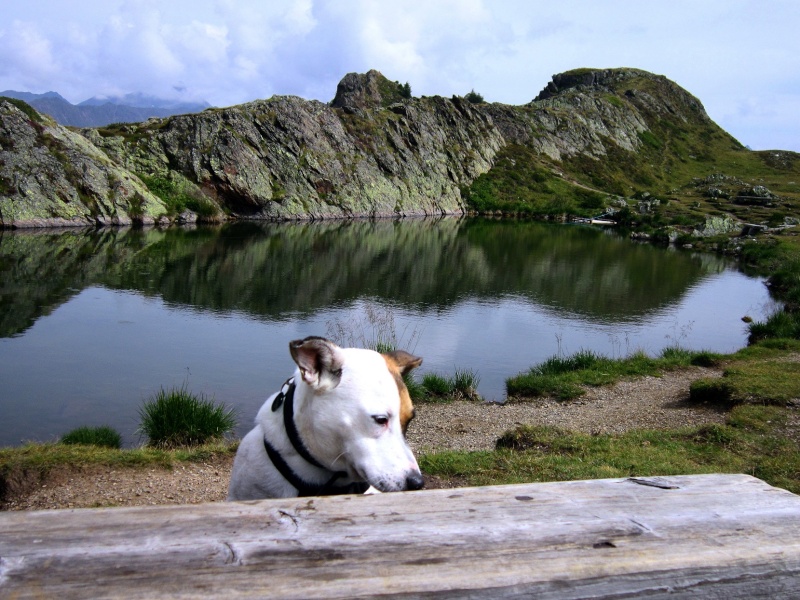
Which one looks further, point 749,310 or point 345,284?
point 345,284

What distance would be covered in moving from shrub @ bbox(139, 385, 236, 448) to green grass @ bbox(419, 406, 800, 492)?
13.3 feet

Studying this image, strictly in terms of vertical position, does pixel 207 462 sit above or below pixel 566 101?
below

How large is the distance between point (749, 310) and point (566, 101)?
5280 inches

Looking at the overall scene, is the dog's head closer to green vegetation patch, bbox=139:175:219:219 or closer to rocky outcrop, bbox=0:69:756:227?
rocky outcrop, bbox=0:69:756:227

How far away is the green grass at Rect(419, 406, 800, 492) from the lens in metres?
7.89

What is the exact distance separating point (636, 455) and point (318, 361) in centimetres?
739

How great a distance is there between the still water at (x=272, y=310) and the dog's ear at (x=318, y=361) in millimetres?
9844

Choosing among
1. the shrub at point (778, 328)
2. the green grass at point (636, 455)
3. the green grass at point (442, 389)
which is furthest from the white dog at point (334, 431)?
the shrub at point (778, 328)

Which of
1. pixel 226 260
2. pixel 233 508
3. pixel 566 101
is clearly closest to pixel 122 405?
pixel 233 508

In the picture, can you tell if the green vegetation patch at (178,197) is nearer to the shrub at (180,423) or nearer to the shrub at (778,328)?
the shrub at (778,328)

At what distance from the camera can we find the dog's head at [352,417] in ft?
8.92

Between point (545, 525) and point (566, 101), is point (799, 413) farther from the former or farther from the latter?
point (566, 101)

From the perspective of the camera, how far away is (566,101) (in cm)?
15200

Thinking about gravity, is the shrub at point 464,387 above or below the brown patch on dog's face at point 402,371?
below
